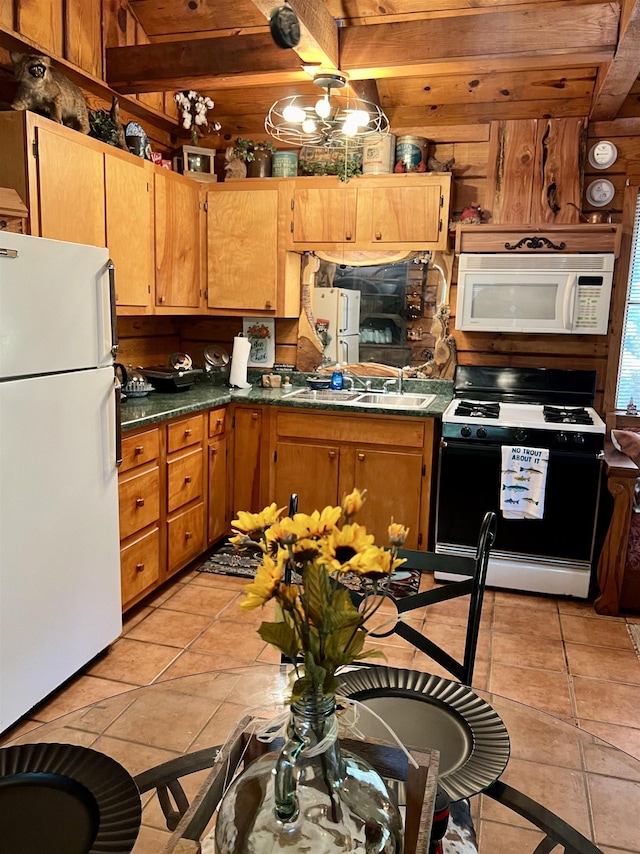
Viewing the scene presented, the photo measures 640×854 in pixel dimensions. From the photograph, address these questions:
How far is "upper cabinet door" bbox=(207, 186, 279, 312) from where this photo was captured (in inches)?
163

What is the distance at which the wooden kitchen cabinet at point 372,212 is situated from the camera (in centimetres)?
386

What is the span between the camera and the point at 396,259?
163 inches

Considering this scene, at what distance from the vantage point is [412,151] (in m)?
3.92

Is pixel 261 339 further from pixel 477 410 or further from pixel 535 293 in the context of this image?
pixel 535 293

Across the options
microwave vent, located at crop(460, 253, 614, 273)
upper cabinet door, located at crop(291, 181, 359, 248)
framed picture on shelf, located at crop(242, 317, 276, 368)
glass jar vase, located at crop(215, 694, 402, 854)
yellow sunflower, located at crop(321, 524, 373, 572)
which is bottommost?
glass jar vase, located at crop(215, 694, 402, 854)

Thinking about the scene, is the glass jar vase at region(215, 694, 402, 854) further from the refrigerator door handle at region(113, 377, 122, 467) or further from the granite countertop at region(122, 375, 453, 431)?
the granite countertop at region(122, 375, 453, 431)

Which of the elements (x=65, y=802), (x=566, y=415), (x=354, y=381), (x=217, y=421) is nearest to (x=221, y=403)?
(x=217, y=421)

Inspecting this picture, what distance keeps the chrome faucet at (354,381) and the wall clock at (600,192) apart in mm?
1648

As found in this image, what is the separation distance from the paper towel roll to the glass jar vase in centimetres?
349

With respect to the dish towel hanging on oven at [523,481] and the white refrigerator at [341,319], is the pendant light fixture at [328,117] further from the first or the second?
the dish towel hanging on oven at [523,481]

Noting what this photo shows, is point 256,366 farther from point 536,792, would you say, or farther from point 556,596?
point 536,792

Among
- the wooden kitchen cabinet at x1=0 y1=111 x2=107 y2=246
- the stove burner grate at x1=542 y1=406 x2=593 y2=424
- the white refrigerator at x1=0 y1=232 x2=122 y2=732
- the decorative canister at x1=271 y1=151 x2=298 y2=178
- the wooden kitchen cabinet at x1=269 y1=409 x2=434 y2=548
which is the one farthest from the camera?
the decorative canister at x1=271 y1=151 x2=298 y2=178

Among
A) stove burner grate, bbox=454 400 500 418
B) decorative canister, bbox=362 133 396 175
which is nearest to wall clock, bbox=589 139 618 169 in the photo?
decorative canister, bbox=362 133 396 175

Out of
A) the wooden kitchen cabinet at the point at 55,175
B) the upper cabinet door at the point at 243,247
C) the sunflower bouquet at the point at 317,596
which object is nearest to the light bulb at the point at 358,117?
the upper cabinet door at the point at 243,247
